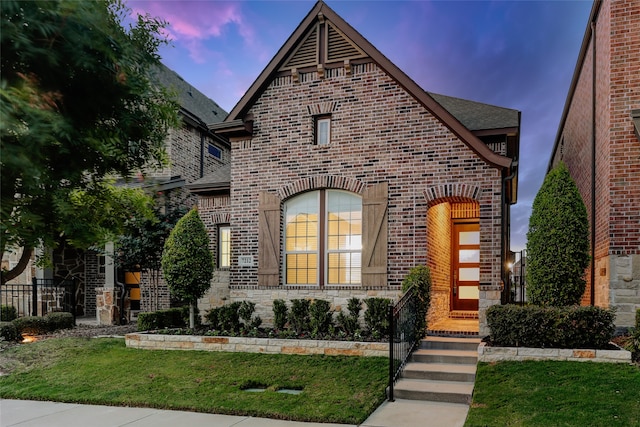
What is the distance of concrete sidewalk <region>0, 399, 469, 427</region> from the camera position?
6.18 metres

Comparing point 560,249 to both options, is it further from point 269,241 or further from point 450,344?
point 269,241

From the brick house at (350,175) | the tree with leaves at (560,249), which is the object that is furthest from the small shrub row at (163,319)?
the tree with leaves at (560,249)

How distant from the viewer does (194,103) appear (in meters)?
18.2

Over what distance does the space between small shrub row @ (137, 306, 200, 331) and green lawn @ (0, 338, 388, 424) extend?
1273mm

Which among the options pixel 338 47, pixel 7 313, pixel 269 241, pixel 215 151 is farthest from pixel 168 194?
pixel 338 47

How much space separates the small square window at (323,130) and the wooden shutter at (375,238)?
175 cm

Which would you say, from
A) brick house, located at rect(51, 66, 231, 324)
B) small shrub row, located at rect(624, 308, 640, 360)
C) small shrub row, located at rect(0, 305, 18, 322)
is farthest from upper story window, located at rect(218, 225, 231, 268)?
small shrub row, located at rect(624, 308, 640, 360)

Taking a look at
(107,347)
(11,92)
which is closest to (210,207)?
(107,347)

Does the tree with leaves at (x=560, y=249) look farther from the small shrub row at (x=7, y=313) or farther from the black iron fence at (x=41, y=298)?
the small shrub row at (x=7, y=313)

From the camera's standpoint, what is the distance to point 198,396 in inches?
287

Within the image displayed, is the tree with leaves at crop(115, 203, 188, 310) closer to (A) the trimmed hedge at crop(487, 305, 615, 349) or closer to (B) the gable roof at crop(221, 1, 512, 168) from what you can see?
(B) the gable roof at crop(221, 1, 512, 168)

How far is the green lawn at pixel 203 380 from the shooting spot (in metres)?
6.77

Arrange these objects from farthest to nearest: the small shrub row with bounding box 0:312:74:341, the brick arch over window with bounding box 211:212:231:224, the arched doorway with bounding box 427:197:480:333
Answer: the brick arch over window with bounding box 211:212:231:224, the arched doorway with bounding box 427:197:480:333, the small shrub row with bounding box 0:312:74:341

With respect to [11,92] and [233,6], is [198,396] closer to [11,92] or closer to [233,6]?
[11,92]
